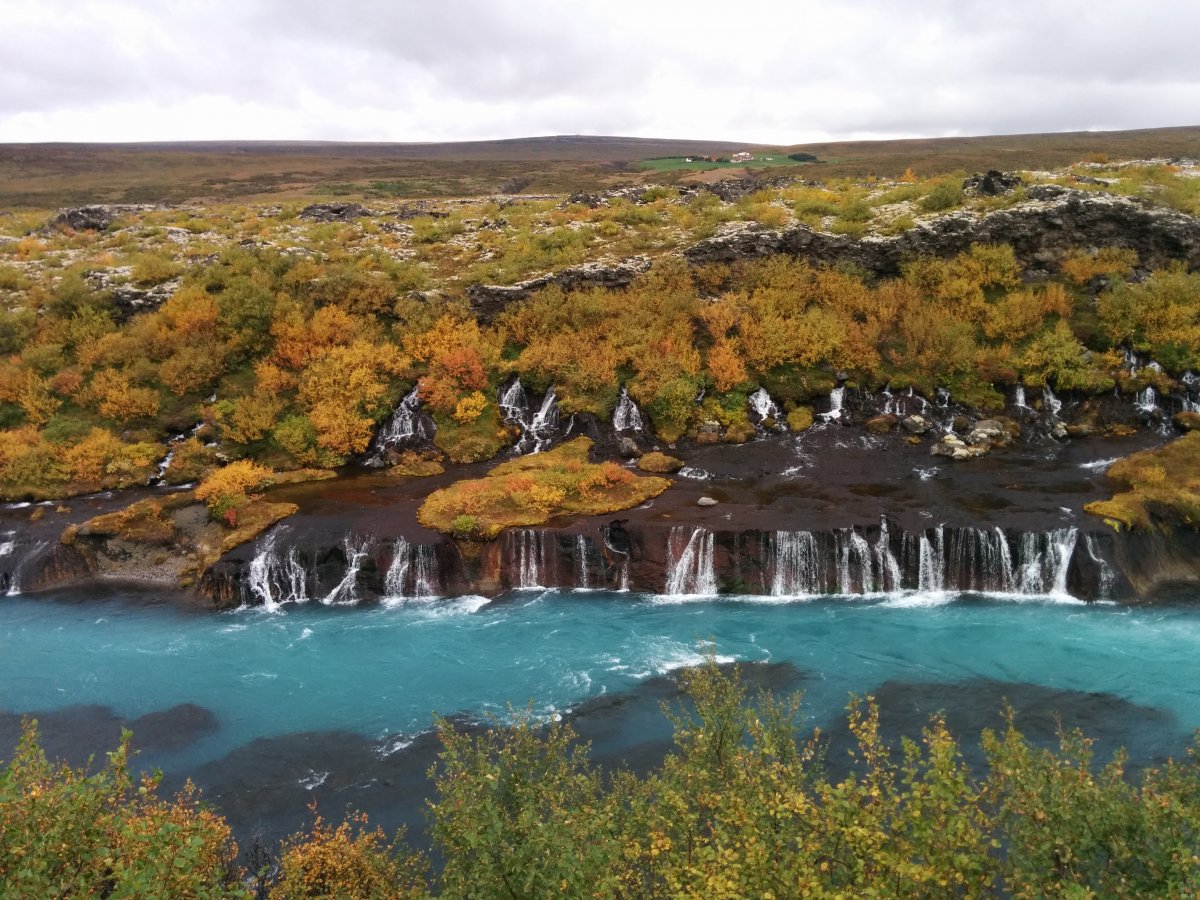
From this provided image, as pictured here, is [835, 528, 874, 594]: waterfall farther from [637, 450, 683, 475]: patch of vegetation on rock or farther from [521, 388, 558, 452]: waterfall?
[521, 388, 558, 452]: waterfall

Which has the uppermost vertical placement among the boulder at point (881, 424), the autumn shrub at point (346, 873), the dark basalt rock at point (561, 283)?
the dark basalt rock at point (561, 283)

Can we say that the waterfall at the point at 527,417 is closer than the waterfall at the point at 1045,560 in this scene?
No

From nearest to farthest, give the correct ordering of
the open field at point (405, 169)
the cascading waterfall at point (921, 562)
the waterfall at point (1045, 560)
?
the waterfall at point (1045, 560)
the cascading waterfall at point (921, 562)
the open field at point (405, 169)

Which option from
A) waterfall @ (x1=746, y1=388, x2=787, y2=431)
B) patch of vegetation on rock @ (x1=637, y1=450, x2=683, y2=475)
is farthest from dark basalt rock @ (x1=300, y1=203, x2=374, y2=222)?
patch of vegetation on rock @ (x1=637, y1=450, x2=683, y2=475)

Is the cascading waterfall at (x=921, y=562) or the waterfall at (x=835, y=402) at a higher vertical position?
the waterfall at (x=835, y=402)

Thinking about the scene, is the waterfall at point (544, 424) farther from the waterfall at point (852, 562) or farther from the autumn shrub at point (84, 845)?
the autumn shrub at point (84, 845)

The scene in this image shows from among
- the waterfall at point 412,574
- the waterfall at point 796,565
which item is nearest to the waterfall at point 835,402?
the waterfall at point 796,565

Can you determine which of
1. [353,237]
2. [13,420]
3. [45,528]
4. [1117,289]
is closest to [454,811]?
[45,528]
